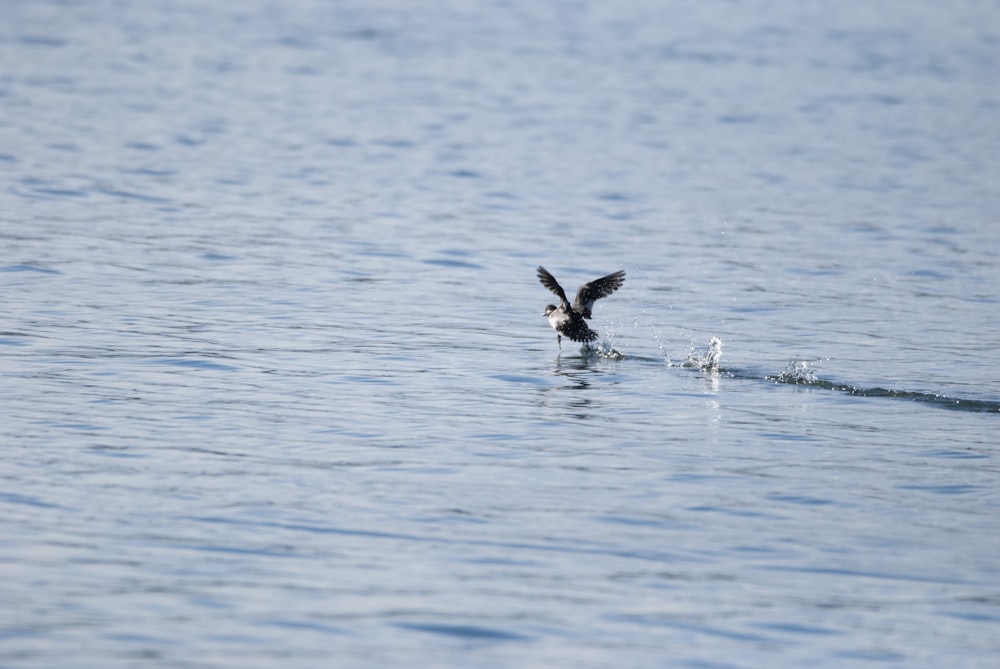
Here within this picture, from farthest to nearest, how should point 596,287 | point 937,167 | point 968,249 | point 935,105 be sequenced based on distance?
1. point 935,105
2. point 937,167
3. point 968,249
4. point 596,287

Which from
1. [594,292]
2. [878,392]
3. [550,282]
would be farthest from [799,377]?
[550,282]

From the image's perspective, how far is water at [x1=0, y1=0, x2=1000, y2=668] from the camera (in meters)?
8.11

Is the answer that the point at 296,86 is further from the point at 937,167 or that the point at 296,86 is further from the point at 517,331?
the point at 517,331

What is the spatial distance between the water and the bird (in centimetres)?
30

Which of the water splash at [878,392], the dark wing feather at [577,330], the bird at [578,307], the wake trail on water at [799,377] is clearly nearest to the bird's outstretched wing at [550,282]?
the bird at [578,307]

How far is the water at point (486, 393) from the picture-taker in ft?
26.6

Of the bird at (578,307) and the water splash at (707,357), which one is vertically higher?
the bird at (578,307)

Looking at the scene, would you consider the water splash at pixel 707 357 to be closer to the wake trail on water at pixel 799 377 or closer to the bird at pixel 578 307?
the wake trail on water at pixel 799 377

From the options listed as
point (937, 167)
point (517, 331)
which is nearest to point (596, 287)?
point (517, 331)

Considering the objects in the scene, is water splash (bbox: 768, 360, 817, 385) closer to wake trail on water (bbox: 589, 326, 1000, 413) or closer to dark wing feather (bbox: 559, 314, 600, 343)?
wake trail on water (bbox: 589, 326, 1000, 413)

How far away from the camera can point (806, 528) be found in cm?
964

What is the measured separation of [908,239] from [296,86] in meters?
20.5

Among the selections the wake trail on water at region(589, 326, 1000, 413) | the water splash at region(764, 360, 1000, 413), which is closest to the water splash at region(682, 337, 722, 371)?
the wake trail on water at region(589, 326, 1000, 413)

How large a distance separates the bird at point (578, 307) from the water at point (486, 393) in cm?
30
